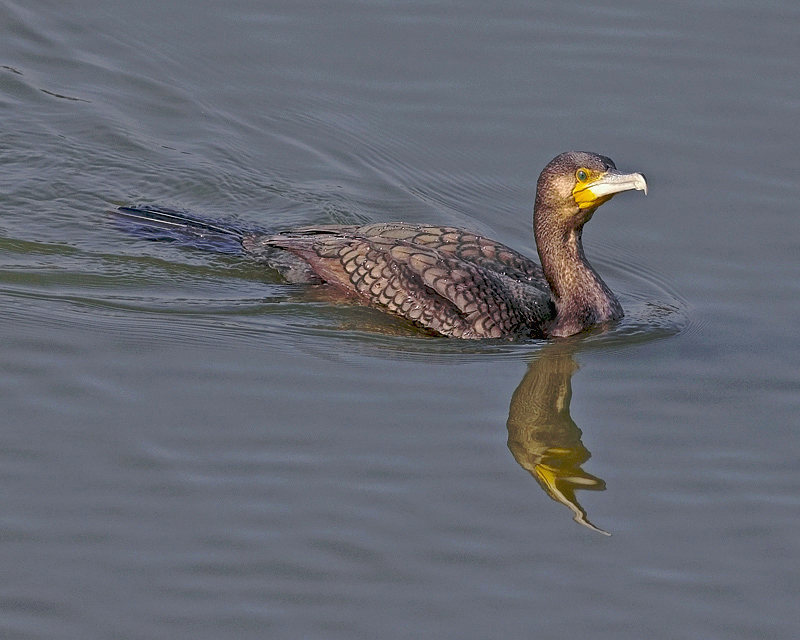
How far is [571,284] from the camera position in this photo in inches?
327

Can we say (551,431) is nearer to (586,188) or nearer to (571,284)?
(571,284)

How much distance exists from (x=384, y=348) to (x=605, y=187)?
1.57 metres

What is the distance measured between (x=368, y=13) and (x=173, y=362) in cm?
513

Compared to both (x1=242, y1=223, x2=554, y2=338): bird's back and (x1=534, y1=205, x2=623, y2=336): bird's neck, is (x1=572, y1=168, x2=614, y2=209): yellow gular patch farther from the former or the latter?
(x1=242, y1=223, x2=554, y2=338): bird's back

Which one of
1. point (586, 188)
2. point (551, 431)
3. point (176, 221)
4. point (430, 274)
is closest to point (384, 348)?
point (430, 274)

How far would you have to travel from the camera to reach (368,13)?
11.4 meters

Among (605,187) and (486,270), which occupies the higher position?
(605,187)

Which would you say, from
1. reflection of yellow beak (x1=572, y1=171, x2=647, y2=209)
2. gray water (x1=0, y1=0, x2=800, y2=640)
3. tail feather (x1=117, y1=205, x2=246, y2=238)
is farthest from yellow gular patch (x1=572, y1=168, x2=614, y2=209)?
tail feather (x1=117, y1=205, x2=246, y2=238)

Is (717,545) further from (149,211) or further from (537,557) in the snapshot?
(149,211)

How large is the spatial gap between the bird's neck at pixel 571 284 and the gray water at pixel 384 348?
163 millimetres

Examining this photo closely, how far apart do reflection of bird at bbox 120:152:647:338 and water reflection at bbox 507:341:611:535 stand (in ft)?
1.12

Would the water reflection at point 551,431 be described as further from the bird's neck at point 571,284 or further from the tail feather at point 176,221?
the tail feather at point 176,221

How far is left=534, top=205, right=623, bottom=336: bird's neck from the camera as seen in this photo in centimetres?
823

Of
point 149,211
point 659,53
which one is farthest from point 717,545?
point 659,53
